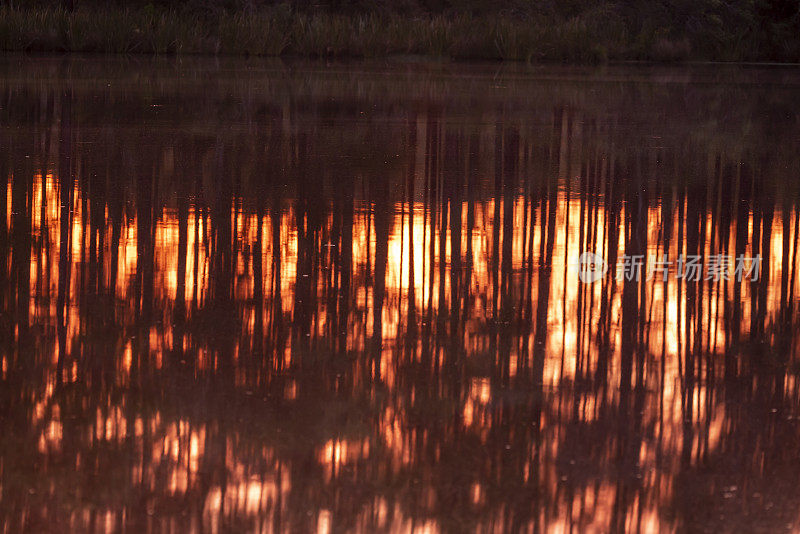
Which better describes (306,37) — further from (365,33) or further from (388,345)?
(388,345)

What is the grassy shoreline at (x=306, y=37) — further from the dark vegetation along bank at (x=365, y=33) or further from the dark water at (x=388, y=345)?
the dark water at (x=388, y=345)

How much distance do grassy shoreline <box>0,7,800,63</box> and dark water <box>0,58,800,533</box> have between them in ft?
78.4

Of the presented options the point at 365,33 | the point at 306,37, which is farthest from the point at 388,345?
the point at 365,33

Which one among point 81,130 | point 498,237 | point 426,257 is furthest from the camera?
point 81,130

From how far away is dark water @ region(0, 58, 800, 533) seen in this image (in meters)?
3.70

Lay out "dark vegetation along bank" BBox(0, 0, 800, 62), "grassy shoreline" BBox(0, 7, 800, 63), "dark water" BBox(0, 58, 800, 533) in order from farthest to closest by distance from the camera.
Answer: "dark vegetation along bank" BBox(0, 0, 800, 62), "grassy shoreline" BBox(0, 7, 800, 63), "dark water" BBox(0, 58, 800, 533)

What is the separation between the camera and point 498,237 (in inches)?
298

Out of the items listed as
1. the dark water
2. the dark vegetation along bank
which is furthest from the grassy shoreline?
the dark water

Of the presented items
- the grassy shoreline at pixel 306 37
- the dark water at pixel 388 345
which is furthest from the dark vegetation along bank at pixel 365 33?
the dark water at pixel 388 345

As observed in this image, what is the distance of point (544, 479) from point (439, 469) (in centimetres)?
29

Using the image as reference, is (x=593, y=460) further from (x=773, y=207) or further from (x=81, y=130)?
(x=81, y=130)

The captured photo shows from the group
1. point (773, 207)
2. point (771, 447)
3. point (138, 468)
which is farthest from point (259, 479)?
point (773, 207)

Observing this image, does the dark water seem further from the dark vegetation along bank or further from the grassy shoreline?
the dark vegetation along bank

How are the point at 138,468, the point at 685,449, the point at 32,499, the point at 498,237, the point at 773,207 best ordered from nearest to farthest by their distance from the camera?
the point at 32,499 → the point at 138,468 → the point at 685,449 → the point at 498,237 → the point at 773,207
